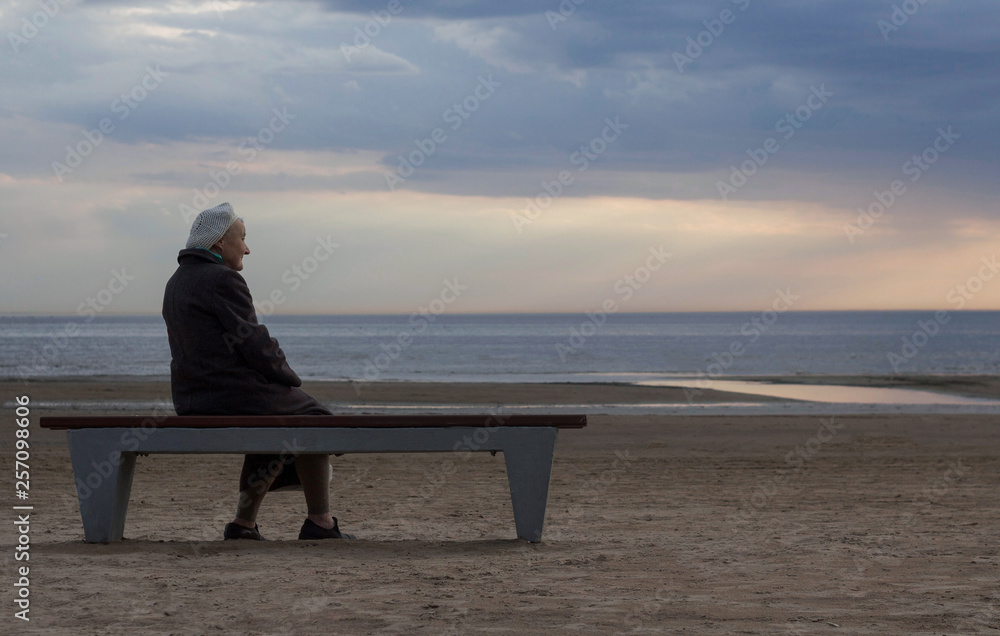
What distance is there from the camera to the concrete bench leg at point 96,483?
198 inches

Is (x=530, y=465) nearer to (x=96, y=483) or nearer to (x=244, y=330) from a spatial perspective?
(x=244, y=330)

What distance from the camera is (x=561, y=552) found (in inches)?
197

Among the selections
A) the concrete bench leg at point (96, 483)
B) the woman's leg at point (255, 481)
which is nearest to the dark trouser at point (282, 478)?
the woman's leg at point (255, 481)

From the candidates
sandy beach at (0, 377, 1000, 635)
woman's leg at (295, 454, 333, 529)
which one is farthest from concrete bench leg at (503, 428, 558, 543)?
woman's leg at (295, 454, 333, 529)

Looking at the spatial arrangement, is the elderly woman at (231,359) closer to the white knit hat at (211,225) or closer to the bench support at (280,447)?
the white knit hat at (211,225)

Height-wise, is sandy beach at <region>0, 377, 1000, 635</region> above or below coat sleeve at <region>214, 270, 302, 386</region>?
below

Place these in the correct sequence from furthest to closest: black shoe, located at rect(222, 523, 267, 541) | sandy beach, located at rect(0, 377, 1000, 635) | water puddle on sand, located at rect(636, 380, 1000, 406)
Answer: water puddle on sand, located at rect(636, 380, 1000, 406) < black shoe, located at rect(222, 523, 267, 541) < sandy beach, located at rect(0, 377, 1000, 635)

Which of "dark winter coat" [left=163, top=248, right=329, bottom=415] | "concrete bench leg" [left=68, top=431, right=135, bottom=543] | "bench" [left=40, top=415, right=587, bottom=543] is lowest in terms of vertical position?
"concrete bench leg" [left=68, top=431, right=135, bottom=543]

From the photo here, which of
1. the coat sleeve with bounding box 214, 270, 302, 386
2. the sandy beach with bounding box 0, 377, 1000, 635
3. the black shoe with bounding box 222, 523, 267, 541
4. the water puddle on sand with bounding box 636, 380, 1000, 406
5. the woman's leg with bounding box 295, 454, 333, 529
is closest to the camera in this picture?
the sandy beach with bounding box 0, 377, 1000, 635

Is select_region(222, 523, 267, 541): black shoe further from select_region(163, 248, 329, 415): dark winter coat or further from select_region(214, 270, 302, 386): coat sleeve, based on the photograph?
select_region(214, 270, 302, 386): coat sleeve

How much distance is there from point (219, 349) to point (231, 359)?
0.26ft

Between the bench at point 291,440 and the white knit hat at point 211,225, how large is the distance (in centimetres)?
94

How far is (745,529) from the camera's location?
597cm

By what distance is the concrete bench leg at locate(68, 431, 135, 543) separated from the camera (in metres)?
5.04
